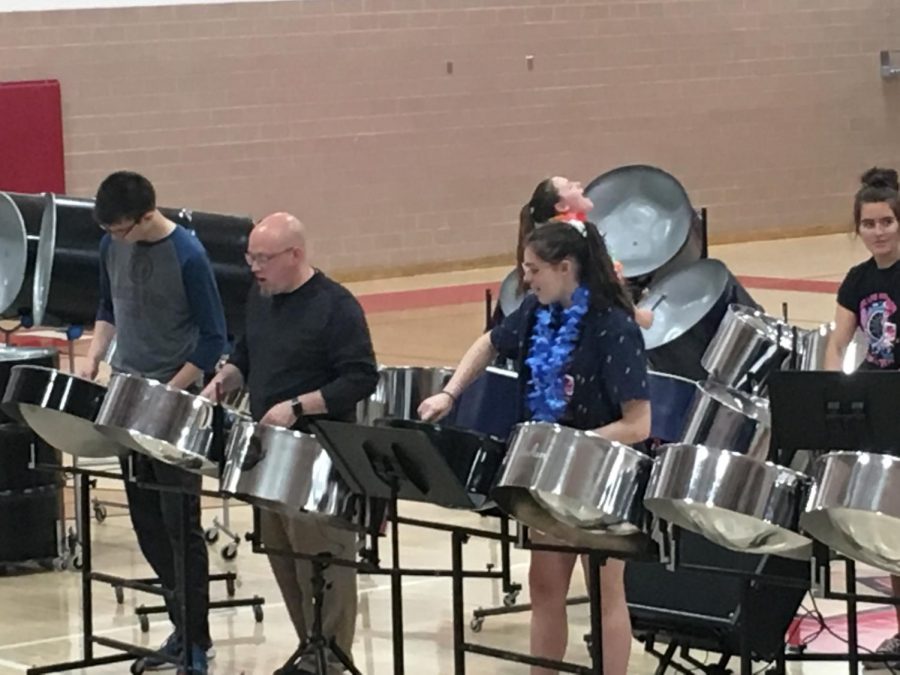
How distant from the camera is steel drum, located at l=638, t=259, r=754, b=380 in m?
4.66

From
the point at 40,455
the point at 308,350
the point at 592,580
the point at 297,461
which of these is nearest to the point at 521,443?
the point at 592,580

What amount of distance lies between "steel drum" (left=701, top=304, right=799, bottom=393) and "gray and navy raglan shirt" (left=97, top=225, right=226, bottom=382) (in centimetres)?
114

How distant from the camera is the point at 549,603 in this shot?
3621 millimetres

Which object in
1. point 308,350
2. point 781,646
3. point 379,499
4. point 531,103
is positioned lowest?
point 781,646

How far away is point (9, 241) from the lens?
5363 millimetres

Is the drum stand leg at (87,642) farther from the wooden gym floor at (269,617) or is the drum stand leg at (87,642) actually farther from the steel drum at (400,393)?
the steel drum at (400,393)

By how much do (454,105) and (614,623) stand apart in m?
7.06

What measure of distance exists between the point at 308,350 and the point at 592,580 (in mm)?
840

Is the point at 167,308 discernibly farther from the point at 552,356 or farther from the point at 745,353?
the point at 745,353

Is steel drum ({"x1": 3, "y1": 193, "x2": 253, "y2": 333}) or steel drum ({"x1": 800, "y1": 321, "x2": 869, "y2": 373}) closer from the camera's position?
steel drum ({"x1": 800, "y1": 321, "x2": 869, "y2": 373})

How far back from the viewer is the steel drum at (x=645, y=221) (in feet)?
17.2

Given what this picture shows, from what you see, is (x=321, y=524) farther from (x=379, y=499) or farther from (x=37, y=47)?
(x=37, y=47)

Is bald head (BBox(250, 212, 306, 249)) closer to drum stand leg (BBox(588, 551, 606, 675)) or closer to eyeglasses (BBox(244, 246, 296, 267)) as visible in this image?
eyeglasses (BBox(244, 246, 296, 267))

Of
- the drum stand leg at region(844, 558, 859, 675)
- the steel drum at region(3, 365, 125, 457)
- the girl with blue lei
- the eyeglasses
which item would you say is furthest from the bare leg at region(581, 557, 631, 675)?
the steel drum at region(3, 365, 125, 457)
